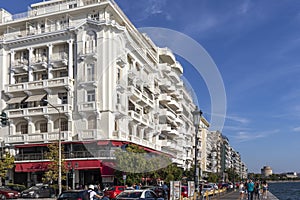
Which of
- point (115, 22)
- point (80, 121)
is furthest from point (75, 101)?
point (115, 22)

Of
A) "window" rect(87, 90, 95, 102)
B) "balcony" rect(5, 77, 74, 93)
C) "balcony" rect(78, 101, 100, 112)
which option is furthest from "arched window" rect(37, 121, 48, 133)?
"window" rect(87, 90, 95, 102)

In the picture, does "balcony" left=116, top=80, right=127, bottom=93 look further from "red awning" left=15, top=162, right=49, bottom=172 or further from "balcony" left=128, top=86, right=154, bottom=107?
"red awning" left=15, top=162, right=49, bottom=172

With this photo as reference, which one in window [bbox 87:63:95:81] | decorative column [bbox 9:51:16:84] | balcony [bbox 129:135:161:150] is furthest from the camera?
decorative column [bbox 9:51:16:84]

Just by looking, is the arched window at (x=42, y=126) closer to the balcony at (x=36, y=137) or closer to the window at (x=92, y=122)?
the balcony at (x=36, y=137)

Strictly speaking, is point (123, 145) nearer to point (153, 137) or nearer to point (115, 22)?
point (153, 137)

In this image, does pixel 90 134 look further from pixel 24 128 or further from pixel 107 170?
pixel 24 128

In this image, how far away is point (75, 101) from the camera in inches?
2158

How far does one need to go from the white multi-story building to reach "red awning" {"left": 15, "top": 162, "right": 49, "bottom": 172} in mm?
123

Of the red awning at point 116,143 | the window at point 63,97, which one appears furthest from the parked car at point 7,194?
the window at point 63,97

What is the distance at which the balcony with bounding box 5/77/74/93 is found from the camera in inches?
2140

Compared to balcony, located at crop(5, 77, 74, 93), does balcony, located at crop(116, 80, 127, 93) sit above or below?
below

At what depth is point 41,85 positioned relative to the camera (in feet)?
184

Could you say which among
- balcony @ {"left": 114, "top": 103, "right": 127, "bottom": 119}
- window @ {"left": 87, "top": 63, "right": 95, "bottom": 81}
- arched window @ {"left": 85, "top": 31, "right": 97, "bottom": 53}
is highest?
arched window @ {"left": 85, "top": 31, "right": 97, "bottom": 53}

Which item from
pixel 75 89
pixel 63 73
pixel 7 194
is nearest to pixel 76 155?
pixel 75 89
